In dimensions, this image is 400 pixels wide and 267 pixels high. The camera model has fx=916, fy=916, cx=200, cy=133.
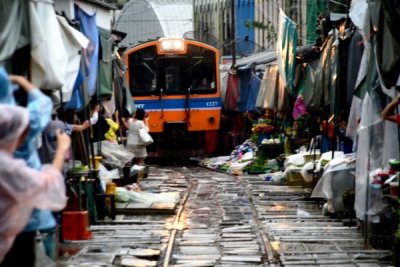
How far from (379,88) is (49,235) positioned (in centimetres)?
451

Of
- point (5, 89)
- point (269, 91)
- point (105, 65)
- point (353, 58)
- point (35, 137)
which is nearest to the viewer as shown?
point (5, 89)

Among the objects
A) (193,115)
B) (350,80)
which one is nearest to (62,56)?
(350,80)

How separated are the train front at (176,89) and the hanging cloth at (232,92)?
2.61 m

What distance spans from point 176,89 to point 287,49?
7.51 meters

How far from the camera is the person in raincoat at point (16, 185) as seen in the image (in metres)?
4.68

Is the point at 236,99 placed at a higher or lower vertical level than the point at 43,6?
lower

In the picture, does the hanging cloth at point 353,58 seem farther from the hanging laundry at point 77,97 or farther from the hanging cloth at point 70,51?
the hanging cloth at point 70,51

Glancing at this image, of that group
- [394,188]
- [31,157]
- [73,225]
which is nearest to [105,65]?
[73,225]

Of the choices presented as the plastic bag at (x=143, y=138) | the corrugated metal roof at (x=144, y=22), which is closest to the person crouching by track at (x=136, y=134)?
the plastic bag at (x=143, y=138)

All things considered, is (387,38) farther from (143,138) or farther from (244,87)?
(244,87)

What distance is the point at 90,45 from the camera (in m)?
12.1

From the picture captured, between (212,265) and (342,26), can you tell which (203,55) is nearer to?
(342,26)

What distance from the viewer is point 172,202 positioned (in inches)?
573

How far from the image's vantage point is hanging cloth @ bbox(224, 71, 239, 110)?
2784 centimetres
